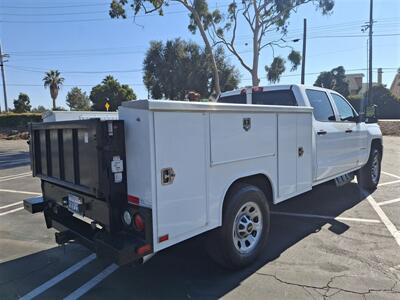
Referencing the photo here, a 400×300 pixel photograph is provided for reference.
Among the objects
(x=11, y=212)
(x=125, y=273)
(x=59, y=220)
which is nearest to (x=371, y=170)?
(x=125, y=273)

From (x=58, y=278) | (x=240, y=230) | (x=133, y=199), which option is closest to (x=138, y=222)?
(x=133, y=199)

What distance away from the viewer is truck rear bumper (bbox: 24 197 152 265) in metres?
2.99

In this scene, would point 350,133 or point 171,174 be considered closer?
point 171,174

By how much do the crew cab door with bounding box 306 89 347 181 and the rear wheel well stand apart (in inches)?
48.8

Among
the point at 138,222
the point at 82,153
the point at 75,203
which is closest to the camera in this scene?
the point at 138,222

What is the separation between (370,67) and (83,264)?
2890 centimetres

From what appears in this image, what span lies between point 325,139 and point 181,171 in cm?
322

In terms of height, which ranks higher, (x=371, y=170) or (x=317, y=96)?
(x=317, y=96)

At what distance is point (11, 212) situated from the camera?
672 cm

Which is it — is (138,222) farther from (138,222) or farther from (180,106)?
(180,106)

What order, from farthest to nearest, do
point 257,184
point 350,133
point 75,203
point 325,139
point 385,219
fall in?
1. point 350,133
2. point 385,219
3. point 325,139
4. point 257,184
5. point 75,203

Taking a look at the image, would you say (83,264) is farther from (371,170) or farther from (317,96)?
(371,170)

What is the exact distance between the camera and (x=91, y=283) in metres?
3.79

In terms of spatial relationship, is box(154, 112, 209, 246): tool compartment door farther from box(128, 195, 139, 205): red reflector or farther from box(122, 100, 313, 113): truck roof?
box(128, 195, 139, 205): red reflector
